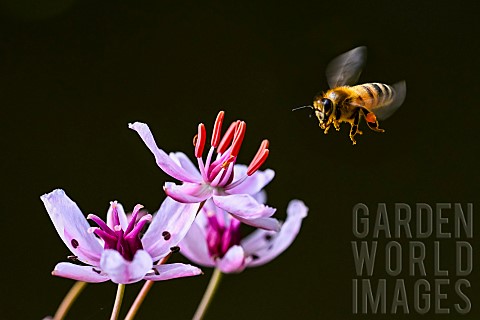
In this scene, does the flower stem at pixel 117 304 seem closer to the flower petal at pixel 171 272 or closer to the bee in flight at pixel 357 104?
the flower petal at pixel 171 272

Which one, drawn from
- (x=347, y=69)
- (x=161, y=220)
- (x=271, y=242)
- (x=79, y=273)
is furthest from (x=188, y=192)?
(x=347, y=69)

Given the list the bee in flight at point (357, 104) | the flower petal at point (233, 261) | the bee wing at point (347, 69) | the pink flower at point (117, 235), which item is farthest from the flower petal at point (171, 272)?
the bee wing at point (347, 69)

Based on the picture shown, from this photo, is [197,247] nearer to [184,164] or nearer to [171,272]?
[184,164]

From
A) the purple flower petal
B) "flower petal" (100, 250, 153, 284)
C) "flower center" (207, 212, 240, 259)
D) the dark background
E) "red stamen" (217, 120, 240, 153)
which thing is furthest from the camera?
the dark background

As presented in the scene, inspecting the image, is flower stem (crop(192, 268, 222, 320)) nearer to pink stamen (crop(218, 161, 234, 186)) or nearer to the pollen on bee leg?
pink stamen (crop(218, 161, 234, 186))

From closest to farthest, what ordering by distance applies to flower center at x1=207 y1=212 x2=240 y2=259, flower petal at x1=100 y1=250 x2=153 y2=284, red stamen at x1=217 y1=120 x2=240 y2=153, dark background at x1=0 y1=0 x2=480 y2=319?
flower petal at x1=100 y1=250 x2=153 y2=284 → red stamen at x1=217 y1=120 x2=240 y2=153 → flower center at x1=207 y1=212 x2=240 y2=259 → dark background at x1=0 y1=0 x2=480 y2=319

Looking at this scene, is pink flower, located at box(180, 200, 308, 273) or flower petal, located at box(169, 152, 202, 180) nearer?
flower petal, located at box(169, 152, 202, 180)

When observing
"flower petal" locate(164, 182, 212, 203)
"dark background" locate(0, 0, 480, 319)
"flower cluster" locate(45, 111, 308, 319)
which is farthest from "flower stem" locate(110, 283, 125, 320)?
"dark background" locate(0, 0, 480, 319)
